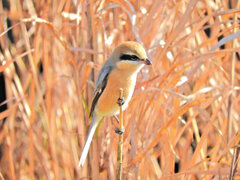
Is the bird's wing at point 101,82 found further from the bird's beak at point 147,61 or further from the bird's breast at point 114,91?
the bird's beak at point 147,61

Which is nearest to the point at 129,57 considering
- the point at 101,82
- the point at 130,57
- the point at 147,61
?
the point at 130,57

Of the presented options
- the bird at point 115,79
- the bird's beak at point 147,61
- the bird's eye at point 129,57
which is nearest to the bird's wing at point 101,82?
the bird at point 115,79

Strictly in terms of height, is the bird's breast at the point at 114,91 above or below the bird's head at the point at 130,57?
below

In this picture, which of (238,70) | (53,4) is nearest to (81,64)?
(53,4)

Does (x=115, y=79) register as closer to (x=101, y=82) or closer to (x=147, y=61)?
(x=101, y=82)

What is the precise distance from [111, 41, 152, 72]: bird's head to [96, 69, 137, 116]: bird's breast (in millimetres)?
53

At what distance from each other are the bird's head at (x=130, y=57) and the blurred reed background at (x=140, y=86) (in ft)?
0.28

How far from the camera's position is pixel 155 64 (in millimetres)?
1672

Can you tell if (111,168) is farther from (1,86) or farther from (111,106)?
(1,86)

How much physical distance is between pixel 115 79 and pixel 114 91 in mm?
75

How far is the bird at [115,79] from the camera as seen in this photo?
164 centimetres

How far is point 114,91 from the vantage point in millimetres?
1822

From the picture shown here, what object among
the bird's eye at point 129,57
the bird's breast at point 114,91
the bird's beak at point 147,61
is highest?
the bird's eye at point 129,57

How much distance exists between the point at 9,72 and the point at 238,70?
220 cm
